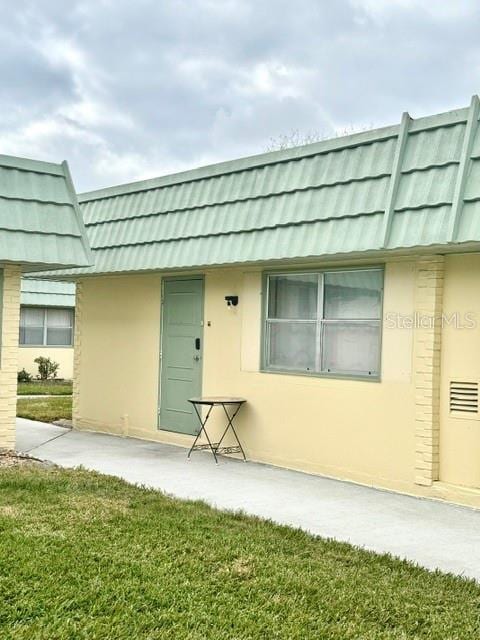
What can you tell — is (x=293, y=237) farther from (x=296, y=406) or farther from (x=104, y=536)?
(x=104, y=536)

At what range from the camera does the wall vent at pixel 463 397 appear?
278 inches

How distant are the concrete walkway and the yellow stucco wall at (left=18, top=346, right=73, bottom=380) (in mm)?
12776

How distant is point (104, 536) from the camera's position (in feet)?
17.4

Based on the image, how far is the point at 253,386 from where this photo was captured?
9234mm

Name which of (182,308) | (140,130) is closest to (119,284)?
(182,308)

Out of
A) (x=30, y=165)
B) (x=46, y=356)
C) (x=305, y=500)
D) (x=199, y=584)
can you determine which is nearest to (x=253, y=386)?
(x=305, y=500)

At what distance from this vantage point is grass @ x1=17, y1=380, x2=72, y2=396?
18006 millimetres

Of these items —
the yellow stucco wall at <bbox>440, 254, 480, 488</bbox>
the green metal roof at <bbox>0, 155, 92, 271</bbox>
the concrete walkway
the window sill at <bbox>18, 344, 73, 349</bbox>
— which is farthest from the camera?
the window sill at <bbox>18, 344, 73, 349</bbox>

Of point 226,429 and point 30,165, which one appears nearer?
point 30,165

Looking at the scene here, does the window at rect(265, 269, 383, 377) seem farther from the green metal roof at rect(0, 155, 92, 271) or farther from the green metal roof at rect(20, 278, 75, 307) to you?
the green metal roof at rect(20, 278, 75, 307)

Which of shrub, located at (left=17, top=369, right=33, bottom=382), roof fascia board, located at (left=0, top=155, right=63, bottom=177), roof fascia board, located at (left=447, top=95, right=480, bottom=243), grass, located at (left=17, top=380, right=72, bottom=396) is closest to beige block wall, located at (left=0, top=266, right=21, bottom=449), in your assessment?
roof fascia board, located at (left=0, top=155, right=63, bottom=177)

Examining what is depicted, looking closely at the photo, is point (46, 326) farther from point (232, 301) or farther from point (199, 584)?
point (199, 584)

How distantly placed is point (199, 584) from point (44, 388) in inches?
609

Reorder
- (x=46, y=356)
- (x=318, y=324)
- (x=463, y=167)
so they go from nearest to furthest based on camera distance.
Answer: (x=463, y=167) → (x=318, y=324) → (x=46, y=356)
